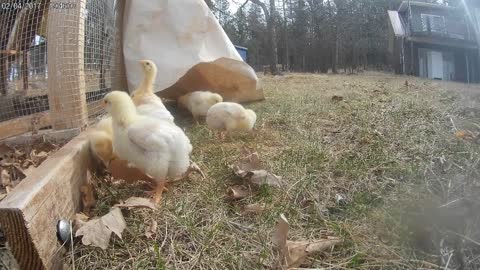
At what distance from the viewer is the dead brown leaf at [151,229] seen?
→ 1378 millimetres

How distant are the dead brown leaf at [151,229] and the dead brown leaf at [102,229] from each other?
8 cm

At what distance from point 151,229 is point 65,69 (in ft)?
4.40

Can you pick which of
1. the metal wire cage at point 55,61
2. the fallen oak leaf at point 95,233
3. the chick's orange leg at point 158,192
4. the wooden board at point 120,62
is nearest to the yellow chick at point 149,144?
the chick's orange leg at point 158,192

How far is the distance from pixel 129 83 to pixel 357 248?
2.92 meters

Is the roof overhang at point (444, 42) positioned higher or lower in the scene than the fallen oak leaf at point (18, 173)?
higher

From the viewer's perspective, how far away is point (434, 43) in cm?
853

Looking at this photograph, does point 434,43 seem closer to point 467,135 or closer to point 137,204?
point 467,135

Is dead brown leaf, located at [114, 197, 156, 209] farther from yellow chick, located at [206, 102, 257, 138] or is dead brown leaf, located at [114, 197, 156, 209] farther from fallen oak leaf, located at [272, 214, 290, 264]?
yellow chick, located at [206, 102, 257, 138]

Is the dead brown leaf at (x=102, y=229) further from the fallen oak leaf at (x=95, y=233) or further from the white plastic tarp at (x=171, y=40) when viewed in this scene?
the white plastic tarp at (x=171, y=40)

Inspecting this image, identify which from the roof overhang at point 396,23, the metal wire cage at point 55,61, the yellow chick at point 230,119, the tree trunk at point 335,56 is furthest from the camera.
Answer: the tree trunk at point 335,56

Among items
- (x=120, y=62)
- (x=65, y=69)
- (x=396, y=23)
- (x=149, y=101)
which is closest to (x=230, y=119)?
(x=149, y=101)

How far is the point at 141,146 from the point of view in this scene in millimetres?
1763

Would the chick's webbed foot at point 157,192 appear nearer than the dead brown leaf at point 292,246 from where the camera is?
No

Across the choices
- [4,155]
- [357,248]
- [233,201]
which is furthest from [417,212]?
[4,155]
